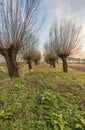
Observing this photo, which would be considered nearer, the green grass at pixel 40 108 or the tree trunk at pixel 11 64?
the green grass at pixel 40 108

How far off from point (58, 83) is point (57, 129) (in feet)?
11.9

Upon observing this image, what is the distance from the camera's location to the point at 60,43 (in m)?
16.3

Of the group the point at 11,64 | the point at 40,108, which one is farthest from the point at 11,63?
the point at 40,108

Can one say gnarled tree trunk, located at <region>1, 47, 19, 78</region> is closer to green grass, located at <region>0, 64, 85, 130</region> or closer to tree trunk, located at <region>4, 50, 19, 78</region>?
tree trunk, located at <region>4, 50, 19, 78</region>

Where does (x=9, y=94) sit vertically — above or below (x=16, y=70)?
below

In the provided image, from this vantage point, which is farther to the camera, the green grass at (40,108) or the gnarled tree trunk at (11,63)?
the gnarled tree trunk at (11,63)

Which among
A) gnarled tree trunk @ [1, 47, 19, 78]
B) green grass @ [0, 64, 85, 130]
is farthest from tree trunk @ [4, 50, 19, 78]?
green grass @ [0, 64, 85, 130]

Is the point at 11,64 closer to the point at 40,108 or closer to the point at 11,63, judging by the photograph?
the point at 11,63

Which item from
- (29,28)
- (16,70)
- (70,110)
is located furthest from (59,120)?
(29,28)

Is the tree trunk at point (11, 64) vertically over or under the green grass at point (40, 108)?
over

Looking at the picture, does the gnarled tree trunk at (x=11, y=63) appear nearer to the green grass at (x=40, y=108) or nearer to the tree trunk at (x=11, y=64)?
the tree trunk at (x=11, y=64)

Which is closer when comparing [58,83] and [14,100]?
[14,100]

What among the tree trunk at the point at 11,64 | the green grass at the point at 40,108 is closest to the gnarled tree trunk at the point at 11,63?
the tree trunk at the point at 11,64

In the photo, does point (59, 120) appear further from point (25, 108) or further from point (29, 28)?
point (29, 28)
